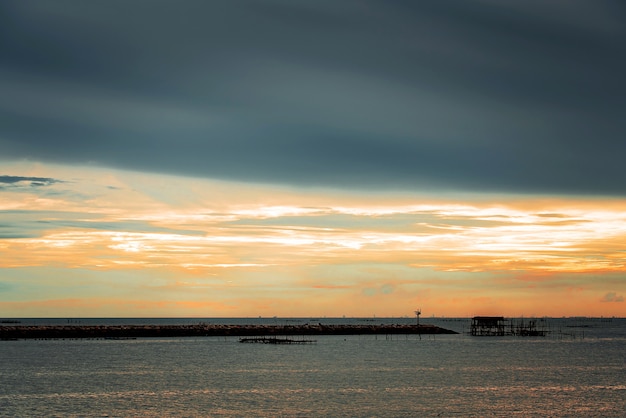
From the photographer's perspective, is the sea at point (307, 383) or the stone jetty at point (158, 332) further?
the stone jetty at point (158, 332)

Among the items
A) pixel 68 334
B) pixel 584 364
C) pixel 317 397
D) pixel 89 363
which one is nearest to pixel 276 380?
pixel 317 397

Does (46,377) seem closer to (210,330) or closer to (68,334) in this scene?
(68,334)

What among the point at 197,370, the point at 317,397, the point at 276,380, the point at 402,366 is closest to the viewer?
the point at 317,397

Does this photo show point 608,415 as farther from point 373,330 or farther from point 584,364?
point 373,330

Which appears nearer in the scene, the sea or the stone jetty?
the sea

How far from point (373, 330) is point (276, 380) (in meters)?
115

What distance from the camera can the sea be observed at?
55.4 m

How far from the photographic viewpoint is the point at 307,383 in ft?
235

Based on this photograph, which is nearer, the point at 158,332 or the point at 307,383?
the point at 307,383

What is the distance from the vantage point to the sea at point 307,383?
55.4 m

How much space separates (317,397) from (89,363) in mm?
44371

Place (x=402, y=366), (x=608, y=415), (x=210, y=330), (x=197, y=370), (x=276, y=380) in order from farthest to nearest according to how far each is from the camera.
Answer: (x=210, y=330) → (x=402, y=366) → (x=197, y=370) → (x=276, y=380) → (x=608, y=415)

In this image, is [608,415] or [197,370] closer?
[608,415]

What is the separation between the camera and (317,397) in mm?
61625
